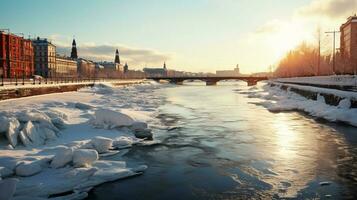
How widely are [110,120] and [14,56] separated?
94889 millimetres

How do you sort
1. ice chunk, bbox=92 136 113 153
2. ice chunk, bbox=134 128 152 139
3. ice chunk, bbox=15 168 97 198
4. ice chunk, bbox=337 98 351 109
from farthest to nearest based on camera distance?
ice chunk, bbox=337 98 351 109
ice chunk, bbox=134 128 152 139
ice chunk, bbox=92 136 113 153
ice chunk, bbox=15 168 97 198

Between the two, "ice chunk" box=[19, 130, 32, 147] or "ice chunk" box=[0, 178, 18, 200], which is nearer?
"ice chunk" box=[0, 178, 18, 200]

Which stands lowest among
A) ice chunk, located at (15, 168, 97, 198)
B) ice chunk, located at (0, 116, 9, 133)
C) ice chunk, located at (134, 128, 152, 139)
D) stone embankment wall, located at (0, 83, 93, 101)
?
ice chunk, located at (15, 168, 97, 198)

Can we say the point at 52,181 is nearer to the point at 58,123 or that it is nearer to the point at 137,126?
the point at 58,123

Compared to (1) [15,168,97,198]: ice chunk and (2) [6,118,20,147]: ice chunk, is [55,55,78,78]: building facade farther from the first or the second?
(1) [15,168,97,198]: ice chunk

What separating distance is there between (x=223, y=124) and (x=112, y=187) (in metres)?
15.2

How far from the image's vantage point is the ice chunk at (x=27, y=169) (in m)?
12.5

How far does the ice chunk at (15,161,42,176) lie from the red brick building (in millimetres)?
86396

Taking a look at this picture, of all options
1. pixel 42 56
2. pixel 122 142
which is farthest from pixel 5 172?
pixel 42 56

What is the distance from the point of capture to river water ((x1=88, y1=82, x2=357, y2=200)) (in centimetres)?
1112

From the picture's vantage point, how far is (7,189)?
408 inches

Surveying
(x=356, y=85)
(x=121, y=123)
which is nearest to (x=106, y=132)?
(x=121, y=123)

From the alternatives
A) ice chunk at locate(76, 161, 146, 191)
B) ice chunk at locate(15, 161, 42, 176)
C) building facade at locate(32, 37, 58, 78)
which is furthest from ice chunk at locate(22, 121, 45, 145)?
building facade at locate(32, 37, 58, 78)

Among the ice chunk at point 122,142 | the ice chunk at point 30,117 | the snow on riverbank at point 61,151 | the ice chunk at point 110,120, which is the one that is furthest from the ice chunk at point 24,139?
the ice chunk at point 110,120
